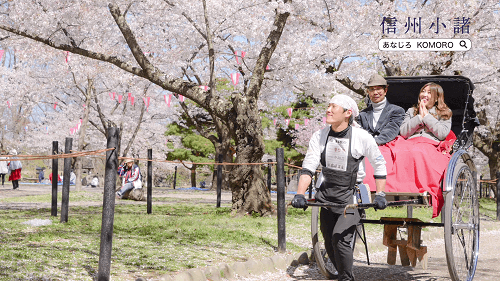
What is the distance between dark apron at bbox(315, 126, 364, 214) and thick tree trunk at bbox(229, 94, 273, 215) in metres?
5.61

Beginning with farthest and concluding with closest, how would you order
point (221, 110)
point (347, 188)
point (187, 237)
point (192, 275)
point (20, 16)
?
point (20, 16)
point (221, 110)
point (187, 237)
point (192, 275)
point (347, 188)

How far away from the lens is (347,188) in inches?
154

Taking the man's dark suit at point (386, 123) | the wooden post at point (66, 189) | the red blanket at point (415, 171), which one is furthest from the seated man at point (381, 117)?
the wooden post at point (66, 189)

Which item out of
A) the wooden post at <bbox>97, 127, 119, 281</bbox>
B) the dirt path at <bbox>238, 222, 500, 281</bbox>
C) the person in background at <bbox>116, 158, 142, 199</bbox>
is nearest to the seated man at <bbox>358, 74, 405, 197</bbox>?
the dirt path at <bbox>238, 222, 500, 281</bbox>

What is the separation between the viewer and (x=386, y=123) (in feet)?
16.7

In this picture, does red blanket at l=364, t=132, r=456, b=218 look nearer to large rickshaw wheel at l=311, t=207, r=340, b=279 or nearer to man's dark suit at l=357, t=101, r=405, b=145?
man's dark suit at l=357, t=101, r=405, b=145

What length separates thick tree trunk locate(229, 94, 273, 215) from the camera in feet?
31.3

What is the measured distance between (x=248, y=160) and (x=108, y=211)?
18.6 ft

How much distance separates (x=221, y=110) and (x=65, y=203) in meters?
3.56

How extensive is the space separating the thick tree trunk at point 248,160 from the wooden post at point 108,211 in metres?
5.48

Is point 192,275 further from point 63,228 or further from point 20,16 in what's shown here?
point 20,16

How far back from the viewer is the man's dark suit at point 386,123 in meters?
4.96

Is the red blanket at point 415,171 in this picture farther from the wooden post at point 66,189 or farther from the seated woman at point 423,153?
the wooden post at point 66,189

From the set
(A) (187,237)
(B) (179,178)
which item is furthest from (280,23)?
(B) (179,178)
